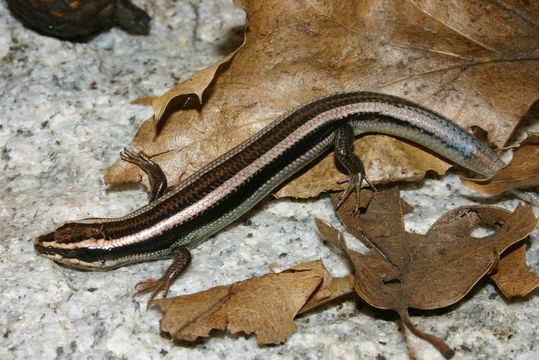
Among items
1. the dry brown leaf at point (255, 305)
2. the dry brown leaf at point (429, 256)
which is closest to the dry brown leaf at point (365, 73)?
the dry brown leaf at point (429, 256)

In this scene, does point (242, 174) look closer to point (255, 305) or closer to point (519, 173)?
point (255, 305)

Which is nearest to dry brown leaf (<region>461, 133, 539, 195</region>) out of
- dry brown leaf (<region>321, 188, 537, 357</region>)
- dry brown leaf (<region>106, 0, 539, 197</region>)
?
dry brown leaf (<region>321, 188, 537, 357</region>)

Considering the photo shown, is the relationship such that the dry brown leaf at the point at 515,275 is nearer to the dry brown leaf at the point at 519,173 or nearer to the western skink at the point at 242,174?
the dry brown leaf at the point at 519,173

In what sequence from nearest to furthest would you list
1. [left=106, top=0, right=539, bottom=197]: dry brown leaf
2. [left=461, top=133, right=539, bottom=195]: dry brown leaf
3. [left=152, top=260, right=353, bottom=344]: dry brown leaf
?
[left=152, top=260, right=353, bottom=344]: dry brown leaf → [left=461, top=133, right=539, bottom=195]: dry brown leaf → [left=106, top=0, right=539, bottom=197]: dry brown leaf

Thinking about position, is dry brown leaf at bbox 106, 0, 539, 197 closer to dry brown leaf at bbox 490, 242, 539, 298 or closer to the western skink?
the western skink

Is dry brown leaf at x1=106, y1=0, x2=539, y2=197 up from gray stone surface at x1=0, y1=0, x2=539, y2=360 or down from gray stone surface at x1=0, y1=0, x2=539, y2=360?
up

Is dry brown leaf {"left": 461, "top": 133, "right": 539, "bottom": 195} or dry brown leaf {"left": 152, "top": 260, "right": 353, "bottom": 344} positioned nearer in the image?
dry brown leaf {"left": 152, "top": 260, "right": 353, "bottom": 344}
